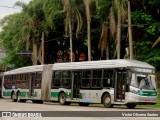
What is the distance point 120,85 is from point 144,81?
1519mm

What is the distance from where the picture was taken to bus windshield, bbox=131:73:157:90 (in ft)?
99.1

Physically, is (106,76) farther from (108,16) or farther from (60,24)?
(60,24)

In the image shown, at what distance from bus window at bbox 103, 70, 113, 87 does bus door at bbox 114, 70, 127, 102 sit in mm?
595

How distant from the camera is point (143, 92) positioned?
99.2 feet

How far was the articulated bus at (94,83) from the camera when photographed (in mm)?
30297

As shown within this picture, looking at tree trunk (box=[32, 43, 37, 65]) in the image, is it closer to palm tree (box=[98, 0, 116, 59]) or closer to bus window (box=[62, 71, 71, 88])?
palm tree (box=[98, 0, 116, 59])

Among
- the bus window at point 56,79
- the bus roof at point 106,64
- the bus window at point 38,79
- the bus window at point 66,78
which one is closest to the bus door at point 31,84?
the bus window at point 38,79

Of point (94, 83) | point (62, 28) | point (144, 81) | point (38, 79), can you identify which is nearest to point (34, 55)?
point (62, 28)

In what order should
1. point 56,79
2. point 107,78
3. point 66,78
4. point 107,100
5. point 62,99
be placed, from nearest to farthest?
1. point 107,100
2. point 107,78
3. point 66,78
4. point 62,99
5. point 56,79

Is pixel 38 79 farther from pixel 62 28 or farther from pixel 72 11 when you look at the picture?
pixel 62 28

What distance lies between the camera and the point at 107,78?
104 ft

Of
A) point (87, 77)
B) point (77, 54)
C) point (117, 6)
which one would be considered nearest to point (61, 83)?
point (87, 77)

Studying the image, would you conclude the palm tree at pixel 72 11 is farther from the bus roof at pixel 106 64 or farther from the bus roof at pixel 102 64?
the bus roof at pixel 106 64

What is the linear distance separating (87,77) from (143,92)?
4.93m
